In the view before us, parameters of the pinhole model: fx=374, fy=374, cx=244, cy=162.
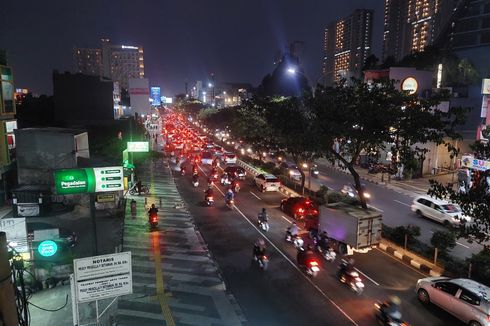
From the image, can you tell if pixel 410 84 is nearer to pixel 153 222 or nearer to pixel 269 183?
pixel 269 183

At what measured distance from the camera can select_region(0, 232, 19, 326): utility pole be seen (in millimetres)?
4766

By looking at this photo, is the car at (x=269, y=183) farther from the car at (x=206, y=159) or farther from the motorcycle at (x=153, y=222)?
the car at (x=206, y=159)

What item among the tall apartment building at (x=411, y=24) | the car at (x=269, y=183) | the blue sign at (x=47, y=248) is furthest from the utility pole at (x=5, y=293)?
the tall apartment building at (x=411, y=24)

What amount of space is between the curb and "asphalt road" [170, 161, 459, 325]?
1.32ft

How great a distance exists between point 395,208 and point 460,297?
17.3m

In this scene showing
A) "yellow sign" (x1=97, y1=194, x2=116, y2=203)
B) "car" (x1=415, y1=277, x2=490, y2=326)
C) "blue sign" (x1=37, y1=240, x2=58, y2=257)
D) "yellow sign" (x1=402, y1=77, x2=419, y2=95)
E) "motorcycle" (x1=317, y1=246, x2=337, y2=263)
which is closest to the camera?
"car" (x1=415, y1=277, x2=490, y2=326)

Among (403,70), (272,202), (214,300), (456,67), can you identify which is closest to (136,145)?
(272,202)

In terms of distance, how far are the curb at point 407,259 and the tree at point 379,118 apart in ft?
15.3

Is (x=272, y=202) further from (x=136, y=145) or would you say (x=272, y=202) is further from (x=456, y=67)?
(x=456, y=67)

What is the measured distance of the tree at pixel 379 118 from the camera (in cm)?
1944

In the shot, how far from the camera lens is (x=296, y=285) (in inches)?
618

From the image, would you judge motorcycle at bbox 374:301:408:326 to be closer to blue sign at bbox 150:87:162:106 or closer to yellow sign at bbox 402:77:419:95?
yellow sign at bbox 402:77:419:95

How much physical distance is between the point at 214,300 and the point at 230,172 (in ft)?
81.3

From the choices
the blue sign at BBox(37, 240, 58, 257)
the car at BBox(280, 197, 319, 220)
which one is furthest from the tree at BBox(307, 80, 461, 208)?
the blue sign at BBox(37, 240, 58, 257)
